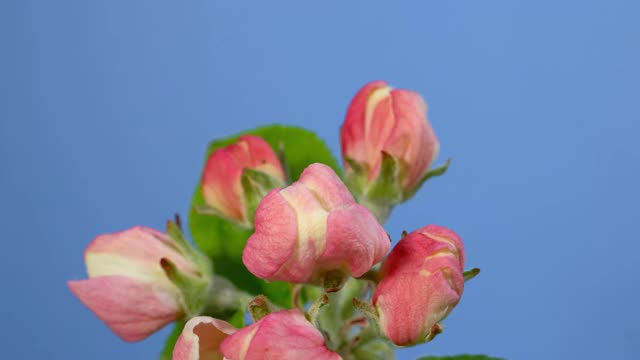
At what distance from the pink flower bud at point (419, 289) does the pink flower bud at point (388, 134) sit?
98 mm

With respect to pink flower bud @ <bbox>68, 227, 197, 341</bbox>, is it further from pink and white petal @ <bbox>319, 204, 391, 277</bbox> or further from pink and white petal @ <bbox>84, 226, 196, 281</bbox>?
pink and white petal @ <bbox>319, 204, 391, 277</bbox>

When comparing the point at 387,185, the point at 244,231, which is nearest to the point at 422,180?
the point at 387,185

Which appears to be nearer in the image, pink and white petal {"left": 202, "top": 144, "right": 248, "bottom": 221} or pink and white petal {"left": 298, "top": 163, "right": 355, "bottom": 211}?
pink and white petal {"left": 298, "top": 163, "right": 355, "bottom": 211}

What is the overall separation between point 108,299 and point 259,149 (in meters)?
A: 0.11

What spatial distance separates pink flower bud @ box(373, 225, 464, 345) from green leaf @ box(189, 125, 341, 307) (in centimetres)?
19

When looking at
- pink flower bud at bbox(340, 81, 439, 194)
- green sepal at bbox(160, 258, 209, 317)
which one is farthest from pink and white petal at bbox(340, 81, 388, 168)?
green sepal at bbox(160, 258, 209, 317)

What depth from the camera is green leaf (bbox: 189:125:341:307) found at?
62 centimetres

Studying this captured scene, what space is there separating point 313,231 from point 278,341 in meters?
0.05

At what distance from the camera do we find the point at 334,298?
476mm

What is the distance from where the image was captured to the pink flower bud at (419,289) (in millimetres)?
417

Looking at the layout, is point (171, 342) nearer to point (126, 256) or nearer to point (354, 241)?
point (126, 256)

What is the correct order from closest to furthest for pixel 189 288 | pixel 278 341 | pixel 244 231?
pixel 278 341 → pixel 189 288 → pixel 244 231

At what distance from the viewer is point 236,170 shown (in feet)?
1.75

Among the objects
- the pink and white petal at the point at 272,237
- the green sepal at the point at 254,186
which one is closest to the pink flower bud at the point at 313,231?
the pink and white petal at the point at 272,237
